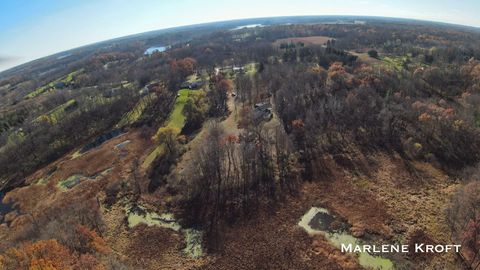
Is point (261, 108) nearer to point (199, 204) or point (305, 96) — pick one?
point (305, 96)

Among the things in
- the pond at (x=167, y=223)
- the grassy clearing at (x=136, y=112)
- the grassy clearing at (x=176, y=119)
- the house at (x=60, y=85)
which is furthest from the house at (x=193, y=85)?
the house at (x=60, y=85)

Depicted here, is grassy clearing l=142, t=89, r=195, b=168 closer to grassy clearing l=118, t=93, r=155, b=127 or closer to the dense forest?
the dense forest

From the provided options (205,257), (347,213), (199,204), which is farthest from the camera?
(199,204)

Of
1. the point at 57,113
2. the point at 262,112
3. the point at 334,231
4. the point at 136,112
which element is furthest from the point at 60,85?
the point at 334,231

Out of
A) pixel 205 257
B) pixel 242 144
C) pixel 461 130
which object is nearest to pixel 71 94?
pixel 242 144

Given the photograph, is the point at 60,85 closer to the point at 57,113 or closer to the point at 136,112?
the point at 57,113

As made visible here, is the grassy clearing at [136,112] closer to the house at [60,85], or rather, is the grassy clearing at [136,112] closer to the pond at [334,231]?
the pond at [334,231]

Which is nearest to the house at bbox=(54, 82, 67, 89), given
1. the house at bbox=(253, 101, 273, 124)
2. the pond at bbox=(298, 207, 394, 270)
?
the house at bbox=(253, 101, 273, 124)
